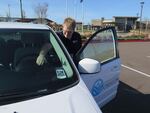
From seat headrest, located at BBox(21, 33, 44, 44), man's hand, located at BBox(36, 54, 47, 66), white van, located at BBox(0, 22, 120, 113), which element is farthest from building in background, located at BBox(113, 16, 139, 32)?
man's hand, located at BBox(36, 54, 47, 66)

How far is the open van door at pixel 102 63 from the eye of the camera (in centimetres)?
411

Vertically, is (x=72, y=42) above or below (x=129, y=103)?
above

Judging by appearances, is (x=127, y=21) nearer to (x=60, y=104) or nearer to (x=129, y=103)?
(x=129, y=103)

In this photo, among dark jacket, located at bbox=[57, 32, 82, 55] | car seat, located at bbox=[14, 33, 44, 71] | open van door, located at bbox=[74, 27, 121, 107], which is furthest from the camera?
dark jacket, located at bbox=[57, 32, 82, 55]

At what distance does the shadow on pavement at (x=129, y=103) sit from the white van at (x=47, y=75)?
5.33 feet

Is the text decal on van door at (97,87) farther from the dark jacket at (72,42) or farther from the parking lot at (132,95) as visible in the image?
the parking lot at (132,95)

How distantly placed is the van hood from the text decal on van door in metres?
1.16

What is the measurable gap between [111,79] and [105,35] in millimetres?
698

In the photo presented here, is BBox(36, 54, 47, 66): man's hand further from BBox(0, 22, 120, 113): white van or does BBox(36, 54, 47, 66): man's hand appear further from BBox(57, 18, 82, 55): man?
BBox(57, 18, 82, 55): man

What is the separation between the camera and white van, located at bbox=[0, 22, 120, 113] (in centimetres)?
272

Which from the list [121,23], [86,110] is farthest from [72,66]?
[121,23]

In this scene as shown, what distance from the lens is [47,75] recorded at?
3281 millimetres

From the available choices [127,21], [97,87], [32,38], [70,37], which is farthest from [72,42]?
[127,21]

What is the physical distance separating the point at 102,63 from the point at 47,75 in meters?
1.43
